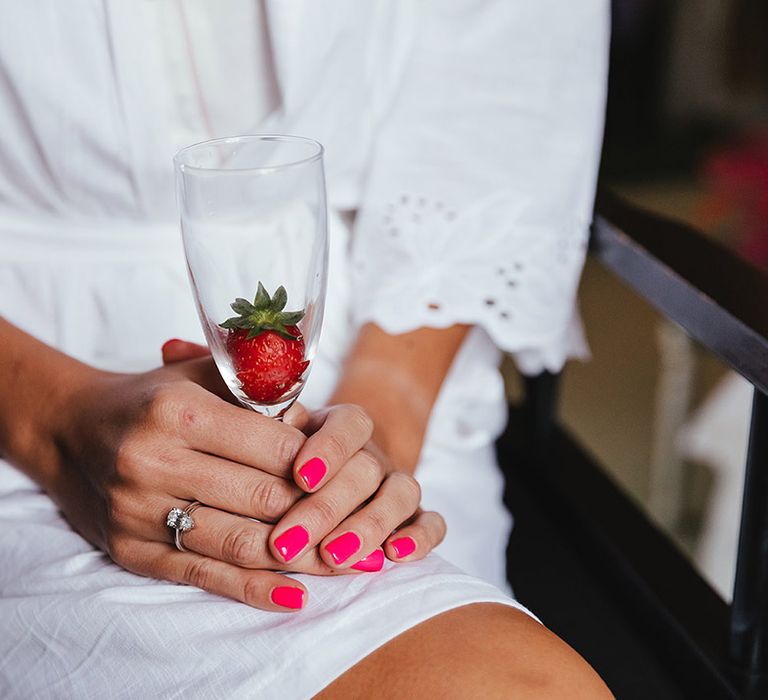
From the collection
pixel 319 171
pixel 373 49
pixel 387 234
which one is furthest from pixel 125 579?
pixel 373 49

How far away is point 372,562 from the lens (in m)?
0.65

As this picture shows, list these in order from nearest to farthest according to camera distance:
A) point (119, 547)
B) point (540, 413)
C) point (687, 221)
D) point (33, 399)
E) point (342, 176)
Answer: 1. point (119, 547)
2. point (33, 399)
3. point (342, 176)
4. point (540, 413)
5. point (687, 221)

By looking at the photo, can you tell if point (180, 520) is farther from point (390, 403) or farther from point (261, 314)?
point (390, 403)

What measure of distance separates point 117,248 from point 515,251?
0.36m

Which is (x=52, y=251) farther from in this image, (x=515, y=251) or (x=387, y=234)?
(x=515, y=251)

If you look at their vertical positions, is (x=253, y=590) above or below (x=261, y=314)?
below

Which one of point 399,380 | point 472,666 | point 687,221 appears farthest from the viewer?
point 687,221

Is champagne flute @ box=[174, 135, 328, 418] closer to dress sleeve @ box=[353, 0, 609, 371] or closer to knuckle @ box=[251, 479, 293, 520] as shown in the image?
knuckle @ box=[251, 479, 293, 520]

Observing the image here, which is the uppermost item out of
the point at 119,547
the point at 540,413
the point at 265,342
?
the point at 265,342

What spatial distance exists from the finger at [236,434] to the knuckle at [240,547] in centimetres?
4

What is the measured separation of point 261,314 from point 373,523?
0.49 ft

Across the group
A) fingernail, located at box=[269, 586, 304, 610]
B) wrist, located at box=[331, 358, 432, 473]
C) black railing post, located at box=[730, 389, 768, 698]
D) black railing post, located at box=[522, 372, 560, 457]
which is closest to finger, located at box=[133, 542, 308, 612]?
fingernail, located at box=[269, 586, 304, 610]

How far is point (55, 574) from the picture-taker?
2.35ft

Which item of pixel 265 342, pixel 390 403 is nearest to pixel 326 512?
pixel 265 342
